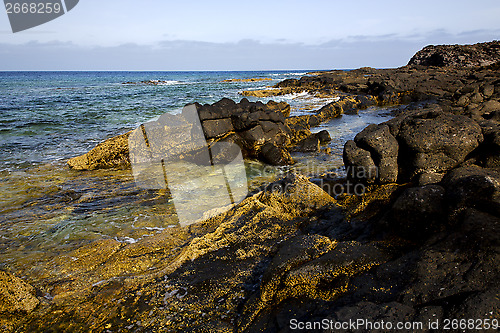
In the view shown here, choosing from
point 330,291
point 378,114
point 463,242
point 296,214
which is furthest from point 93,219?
point 378,114

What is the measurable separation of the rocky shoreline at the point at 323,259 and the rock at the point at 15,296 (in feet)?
0.04

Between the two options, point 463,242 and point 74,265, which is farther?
point 74,265

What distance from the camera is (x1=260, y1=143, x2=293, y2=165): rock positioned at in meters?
8.77

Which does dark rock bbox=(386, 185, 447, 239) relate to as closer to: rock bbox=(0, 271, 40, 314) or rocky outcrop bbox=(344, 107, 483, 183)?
rocky outcrop bbox=(344, 107, 483, 183)

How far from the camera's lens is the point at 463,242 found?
2.44 m

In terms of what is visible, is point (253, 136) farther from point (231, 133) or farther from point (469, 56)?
point (469, 56)

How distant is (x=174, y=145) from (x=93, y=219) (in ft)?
15.2

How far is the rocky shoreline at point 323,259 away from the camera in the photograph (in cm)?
225

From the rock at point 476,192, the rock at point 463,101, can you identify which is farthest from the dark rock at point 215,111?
the rock at point 463,101

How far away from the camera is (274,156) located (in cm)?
881

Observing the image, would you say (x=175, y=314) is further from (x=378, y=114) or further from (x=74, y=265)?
(x=378, y=114)

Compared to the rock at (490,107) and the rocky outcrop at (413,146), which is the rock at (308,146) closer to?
the rocky outcrop at (413,146)

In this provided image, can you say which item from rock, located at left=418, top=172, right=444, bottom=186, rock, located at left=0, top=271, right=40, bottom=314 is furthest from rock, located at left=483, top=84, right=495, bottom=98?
rock, located at left=0, top=271, right=40, bottom=314
